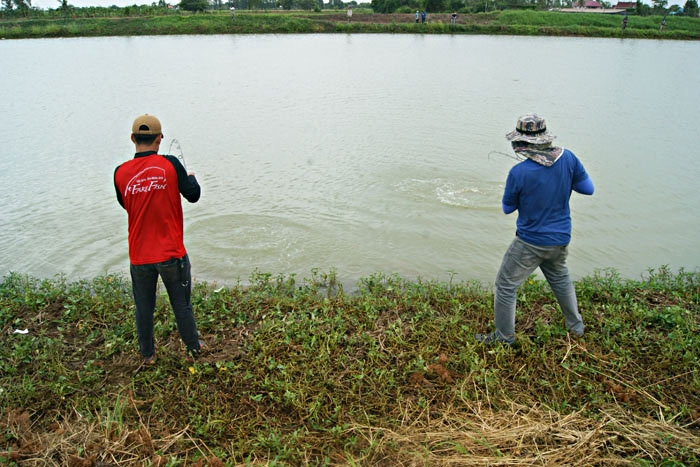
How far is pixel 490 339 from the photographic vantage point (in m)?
4.20

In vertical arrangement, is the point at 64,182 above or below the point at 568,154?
below

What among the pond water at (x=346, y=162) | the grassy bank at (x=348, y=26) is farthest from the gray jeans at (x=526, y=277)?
the grassy bank at (x=348, y=26)

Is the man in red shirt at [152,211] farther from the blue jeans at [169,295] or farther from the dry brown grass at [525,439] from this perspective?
the dry brown grass at [525,439]

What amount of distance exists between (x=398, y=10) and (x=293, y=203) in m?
59.4

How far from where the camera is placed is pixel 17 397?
11.7 ft

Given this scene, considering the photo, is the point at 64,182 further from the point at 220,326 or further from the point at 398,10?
the point at 398,10

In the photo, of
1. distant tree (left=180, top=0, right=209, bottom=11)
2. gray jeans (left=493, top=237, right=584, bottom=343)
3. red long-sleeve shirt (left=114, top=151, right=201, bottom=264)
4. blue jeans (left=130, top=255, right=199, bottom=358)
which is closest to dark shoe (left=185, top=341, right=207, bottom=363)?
blue jeans (left=130, top=255, right=199, bottom=358)

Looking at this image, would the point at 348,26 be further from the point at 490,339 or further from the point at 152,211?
the point at 152,211

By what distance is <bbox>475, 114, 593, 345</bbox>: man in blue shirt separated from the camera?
11.8 ft

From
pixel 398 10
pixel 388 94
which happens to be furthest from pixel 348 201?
pixel 398 10

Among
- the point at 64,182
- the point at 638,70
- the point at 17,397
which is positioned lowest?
the point at 17,397

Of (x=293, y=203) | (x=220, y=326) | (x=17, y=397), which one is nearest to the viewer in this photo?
(x=17, y=397)

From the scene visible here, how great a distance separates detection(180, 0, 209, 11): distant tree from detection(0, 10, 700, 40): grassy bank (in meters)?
10.4

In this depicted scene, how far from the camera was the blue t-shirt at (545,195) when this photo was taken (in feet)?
11.8
